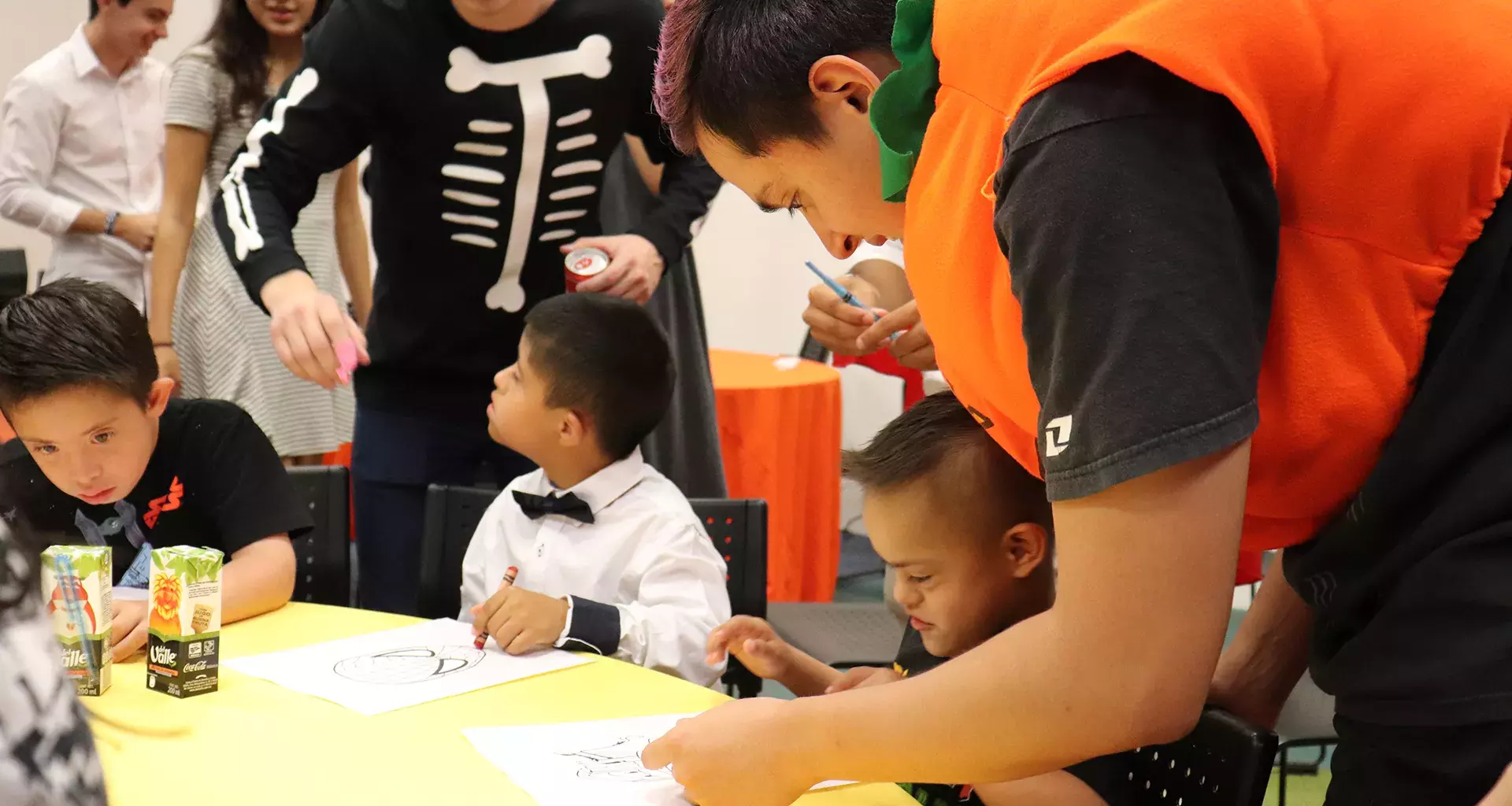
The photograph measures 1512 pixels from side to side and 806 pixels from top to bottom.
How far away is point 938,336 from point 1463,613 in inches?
13.6

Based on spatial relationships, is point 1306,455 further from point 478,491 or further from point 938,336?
point 478,491

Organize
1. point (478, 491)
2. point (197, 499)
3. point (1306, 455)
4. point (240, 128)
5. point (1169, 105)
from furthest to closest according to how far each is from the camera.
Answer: point (240, 128)
point (478, 491)
point (197, 499)
point (1306, 455)
point (1169, 105)

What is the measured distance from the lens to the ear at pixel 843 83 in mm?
857

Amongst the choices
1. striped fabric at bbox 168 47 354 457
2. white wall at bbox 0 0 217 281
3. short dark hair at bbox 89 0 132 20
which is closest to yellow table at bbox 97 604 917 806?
striped fabric at bbox 168 47 354 457

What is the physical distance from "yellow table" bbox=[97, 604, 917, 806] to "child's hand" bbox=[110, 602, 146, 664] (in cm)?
2

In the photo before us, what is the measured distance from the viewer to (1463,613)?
0.75m

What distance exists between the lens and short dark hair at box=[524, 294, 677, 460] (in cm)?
203

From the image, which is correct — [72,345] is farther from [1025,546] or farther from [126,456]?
[1025,546]

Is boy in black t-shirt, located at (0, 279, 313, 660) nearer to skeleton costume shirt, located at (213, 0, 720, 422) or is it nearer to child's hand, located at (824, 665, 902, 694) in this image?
skeleton costume shirt, located at (213, 0, 720, 422)

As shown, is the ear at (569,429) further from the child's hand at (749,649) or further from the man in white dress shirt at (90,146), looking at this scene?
the man in white dress shirt at (90,146)

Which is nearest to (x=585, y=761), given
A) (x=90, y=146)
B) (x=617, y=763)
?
(x=617, y=763)

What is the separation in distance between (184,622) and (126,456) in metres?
0.55

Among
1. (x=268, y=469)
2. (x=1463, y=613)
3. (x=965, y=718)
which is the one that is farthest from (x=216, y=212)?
(x=1463, y=613)

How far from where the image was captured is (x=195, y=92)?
3002mm
